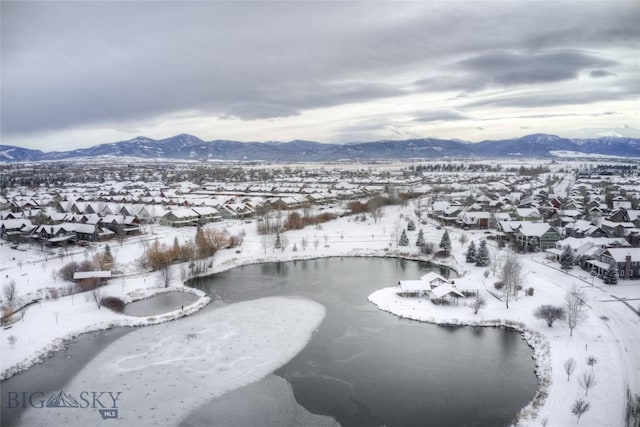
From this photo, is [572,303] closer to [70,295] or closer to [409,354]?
[409,354]

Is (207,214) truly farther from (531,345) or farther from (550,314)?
(531,345)

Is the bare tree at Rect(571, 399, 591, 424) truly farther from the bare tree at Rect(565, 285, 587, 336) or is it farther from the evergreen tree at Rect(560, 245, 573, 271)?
the evergreen tree at Rect(560, 245, 573, 271)

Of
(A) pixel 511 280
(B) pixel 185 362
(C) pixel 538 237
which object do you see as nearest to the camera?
(B) pixel 185 362

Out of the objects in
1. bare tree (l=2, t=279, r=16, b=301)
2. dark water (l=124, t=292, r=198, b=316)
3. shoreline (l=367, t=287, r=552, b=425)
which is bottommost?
shoreline (l=367, t=287, r=552, b=425)

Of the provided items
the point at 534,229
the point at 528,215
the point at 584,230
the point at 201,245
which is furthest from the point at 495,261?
the point at 201,245

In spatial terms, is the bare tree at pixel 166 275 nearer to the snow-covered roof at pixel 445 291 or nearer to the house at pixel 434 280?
the house at pixel 434 280

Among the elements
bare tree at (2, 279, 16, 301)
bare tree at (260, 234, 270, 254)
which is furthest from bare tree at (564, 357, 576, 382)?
bare tree at (2, 279, 16, 301)
